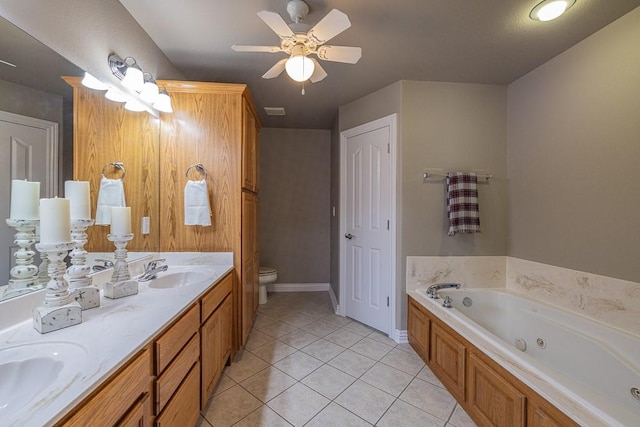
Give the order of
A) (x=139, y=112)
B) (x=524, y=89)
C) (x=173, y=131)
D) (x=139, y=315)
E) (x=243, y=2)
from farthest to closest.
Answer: (x=524, y=89), (x=173, y=131), (x=139, y=112), (x=243, y=2), (x=139, y=315)

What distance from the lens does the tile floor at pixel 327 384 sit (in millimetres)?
1487

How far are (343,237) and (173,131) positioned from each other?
1.91 meters

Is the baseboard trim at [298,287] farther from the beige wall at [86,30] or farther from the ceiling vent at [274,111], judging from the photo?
the beige wall at [86,30]

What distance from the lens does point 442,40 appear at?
1786mm

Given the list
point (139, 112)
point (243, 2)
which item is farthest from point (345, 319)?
point (243, 2)

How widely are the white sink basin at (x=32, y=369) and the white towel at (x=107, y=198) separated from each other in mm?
813

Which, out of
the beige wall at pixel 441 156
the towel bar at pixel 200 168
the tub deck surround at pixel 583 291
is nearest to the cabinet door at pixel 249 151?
the towel bar at pixel 200 168

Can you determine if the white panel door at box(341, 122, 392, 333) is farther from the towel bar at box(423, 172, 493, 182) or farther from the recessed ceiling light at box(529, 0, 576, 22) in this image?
the recessed ceiling light at box(529, 0, 576, 22)

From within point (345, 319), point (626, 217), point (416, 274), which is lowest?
point (345, 319)

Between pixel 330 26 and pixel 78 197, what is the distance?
4.87 ft

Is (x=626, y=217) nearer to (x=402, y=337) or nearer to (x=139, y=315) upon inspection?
(x=402, y=337)

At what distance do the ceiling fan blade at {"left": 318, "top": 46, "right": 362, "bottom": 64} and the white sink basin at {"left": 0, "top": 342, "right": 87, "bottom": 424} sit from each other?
1.78 metres

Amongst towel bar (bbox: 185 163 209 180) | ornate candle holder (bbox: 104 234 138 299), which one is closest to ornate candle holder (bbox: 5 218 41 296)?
ornate candle holder (bbox: 104 234 138 299)

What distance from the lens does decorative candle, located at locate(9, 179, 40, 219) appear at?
0.95m
